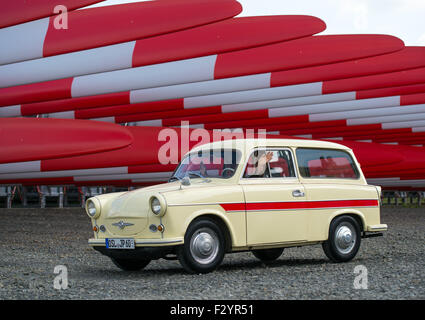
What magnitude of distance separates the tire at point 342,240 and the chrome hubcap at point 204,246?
1859mm

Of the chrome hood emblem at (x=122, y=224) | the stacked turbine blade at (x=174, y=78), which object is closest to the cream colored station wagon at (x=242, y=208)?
the chrome hood emblem at (x=122, y=224)

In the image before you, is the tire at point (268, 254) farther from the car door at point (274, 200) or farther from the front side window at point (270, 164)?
the front side window at point (270, 164)

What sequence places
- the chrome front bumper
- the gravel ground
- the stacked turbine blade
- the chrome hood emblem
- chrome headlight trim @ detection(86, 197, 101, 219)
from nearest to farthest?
the gravel ground → the chrome front bumper → the chrome hood emblem → chrome headlight trim @ detection(86, 197, 101, 219) → the stacked turbine blade

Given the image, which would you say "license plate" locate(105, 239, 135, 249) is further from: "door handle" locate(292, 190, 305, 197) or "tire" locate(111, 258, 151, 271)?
"door handle" locate(292, 190, 305, 197)

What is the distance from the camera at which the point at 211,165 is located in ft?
26.9

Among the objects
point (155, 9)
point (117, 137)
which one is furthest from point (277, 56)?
point (117, 137)

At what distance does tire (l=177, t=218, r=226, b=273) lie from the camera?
285 inches

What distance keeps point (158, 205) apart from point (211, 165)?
1.19m

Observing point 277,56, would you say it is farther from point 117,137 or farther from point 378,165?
point 378,165

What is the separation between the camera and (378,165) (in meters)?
30.9

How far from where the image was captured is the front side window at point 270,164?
26.6 ft

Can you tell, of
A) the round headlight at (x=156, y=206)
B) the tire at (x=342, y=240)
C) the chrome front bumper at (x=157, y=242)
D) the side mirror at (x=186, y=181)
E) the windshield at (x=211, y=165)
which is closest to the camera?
the chrome front bumper at (x=157, y=242)

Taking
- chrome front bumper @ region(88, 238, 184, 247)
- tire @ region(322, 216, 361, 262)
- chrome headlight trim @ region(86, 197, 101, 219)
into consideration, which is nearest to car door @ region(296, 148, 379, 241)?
tire @ region(322, 216, 361, 262)

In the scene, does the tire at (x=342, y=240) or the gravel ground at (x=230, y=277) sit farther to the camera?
the tire at (x=342, y=240)
